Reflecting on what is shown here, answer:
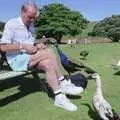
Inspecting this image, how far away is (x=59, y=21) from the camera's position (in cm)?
6150

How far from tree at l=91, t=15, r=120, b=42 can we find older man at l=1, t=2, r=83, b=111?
1484 inches

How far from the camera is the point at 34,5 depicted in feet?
23.2

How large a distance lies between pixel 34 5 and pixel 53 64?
1.07 metres

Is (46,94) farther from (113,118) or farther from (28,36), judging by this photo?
(113,118)

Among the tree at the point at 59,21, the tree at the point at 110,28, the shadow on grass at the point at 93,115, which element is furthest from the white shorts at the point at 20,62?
the tree at the point at 59,21

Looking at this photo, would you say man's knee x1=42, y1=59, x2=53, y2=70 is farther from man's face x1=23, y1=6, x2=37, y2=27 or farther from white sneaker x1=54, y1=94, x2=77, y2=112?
man's face x1=23, y1=6, x2=37, y2=27

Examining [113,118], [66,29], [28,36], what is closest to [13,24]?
[28,36]

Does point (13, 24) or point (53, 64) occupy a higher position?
point (13, 24)

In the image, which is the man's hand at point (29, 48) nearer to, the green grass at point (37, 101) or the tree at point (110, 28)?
the green grass at point (37, 101)

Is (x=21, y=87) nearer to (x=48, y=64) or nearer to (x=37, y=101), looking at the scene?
(x=37, y=101)

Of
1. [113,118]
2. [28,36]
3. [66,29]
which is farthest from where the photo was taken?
[66,29]

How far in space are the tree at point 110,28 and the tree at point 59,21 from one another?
576 cm

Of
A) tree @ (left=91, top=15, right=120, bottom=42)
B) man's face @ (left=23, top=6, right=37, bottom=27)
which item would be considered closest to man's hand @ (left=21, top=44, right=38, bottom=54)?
man's face @ (left=23, top=6, right=37, bottom=27)

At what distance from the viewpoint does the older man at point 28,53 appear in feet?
22.9
